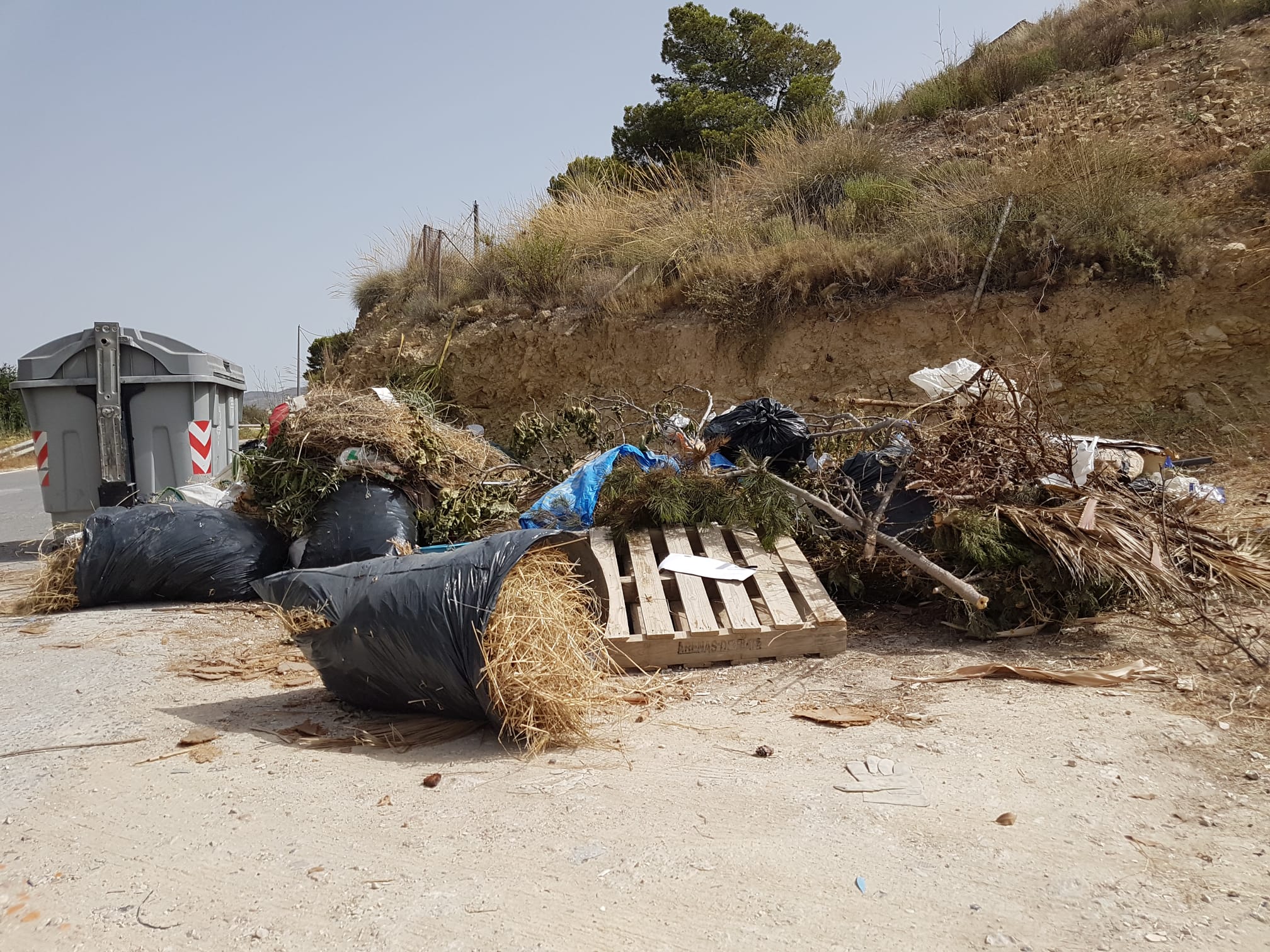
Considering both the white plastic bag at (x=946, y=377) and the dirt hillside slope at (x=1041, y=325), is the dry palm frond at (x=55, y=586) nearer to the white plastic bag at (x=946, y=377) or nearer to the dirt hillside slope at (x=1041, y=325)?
the dirt hillside slope at (x=1041, y=325)

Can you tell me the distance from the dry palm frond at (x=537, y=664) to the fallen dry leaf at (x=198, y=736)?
1111 millimetres

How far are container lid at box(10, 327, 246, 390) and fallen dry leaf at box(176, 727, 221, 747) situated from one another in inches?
174

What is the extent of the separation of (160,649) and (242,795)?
211 centimetres

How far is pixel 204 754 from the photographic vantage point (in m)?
3.12

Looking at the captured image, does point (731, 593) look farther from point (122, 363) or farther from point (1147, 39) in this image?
point (1147, 39)

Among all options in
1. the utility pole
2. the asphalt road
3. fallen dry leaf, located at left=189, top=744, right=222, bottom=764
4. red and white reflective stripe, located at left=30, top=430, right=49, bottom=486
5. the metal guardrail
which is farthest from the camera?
the metal guardrail

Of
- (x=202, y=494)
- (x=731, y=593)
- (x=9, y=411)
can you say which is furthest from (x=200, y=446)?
(x=9, y=411)

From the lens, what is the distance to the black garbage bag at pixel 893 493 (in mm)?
4691

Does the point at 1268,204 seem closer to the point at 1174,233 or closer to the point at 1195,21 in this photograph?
the point at 1174,233

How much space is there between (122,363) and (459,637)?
5.31 m

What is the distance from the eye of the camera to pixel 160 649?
450cm

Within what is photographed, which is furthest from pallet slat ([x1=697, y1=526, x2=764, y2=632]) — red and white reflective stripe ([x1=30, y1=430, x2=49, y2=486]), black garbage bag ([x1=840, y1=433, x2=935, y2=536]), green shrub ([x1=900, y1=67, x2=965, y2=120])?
green shrub ([x1=900, y1=67, x2=965, y2=120])

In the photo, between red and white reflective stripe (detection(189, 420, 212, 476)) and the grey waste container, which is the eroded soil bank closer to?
red and white reflective stripe (detection(189, 420, 212, 476))

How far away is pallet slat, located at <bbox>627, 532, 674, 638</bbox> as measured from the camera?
4.04m
